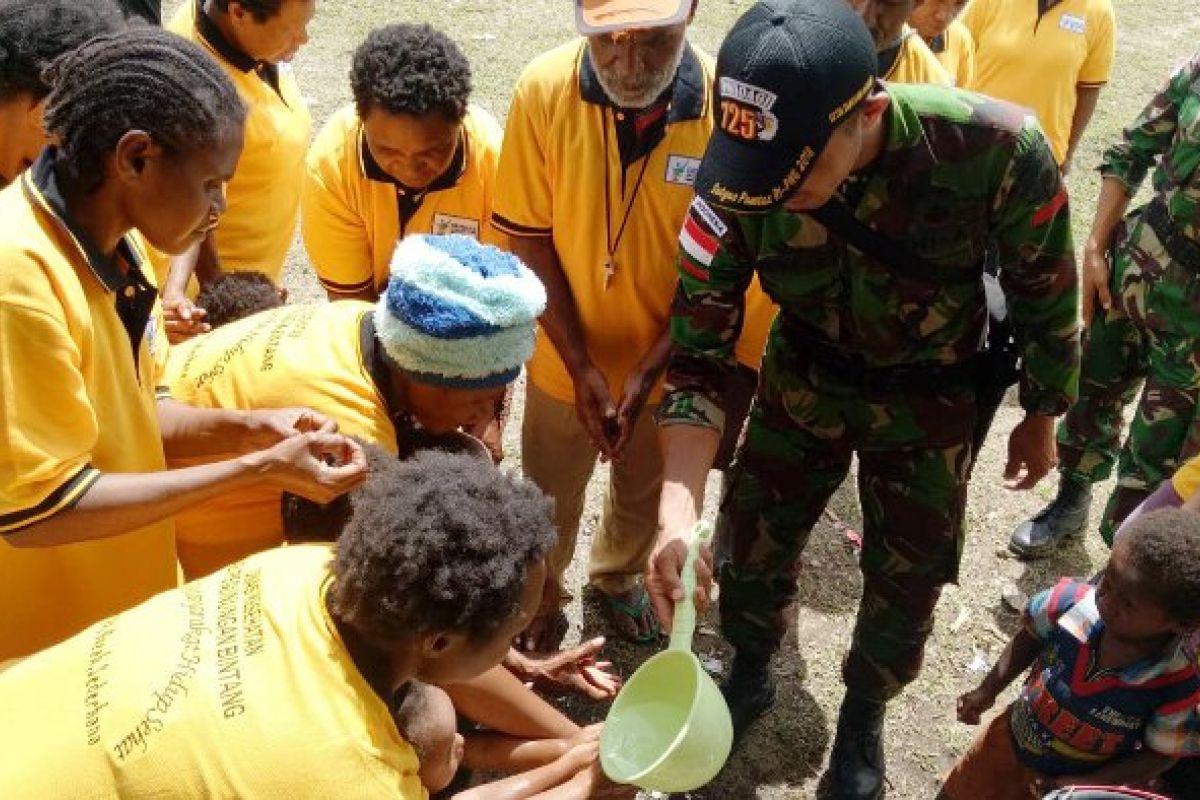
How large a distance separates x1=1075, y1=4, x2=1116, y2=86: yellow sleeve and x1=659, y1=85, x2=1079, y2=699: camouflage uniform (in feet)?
10.9

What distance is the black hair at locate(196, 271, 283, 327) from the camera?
3223 millimetres

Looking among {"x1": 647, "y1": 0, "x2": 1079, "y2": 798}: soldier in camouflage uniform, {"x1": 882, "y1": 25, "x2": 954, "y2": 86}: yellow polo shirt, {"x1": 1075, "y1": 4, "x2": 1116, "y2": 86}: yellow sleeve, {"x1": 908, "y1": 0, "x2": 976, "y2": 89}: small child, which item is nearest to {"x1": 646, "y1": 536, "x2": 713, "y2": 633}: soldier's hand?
{"x1": 647, "y1": 0, "x2": 1079, "y2": 798}: soldier in camouflage uniform

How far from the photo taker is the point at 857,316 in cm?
264

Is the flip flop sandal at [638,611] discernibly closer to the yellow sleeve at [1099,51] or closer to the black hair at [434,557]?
the black hair at [434,557]

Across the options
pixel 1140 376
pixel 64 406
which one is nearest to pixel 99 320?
pixel 64 406

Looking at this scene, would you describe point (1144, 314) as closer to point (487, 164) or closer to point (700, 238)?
point (700, 238)

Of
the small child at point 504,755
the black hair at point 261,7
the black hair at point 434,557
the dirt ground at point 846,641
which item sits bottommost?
the dirt ground at point 846,641

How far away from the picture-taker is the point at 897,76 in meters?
3.47

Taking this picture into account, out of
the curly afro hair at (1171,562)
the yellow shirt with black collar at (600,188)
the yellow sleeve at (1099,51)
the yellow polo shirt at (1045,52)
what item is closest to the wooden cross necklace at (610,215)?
the yellow shirt with black collar at (600,188)

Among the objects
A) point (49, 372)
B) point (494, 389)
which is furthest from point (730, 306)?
point (49, 372)

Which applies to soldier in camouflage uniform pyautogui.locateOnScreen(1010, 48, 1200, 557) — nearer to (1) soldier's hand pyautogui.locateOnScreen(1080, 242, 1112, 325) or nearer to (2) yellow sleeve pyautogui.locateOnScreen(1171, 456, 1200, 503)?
(1) soldier's hand pyautogui.locateOnScreen(1080, 242, 1112, 325)

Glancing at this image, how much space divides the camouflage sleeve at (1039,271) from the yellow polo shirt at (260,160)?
2.28m

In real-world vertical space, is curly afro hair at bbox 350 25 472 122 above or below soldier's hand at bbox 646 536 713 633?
above

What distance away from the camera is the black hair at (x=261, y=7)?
11.0 feet
